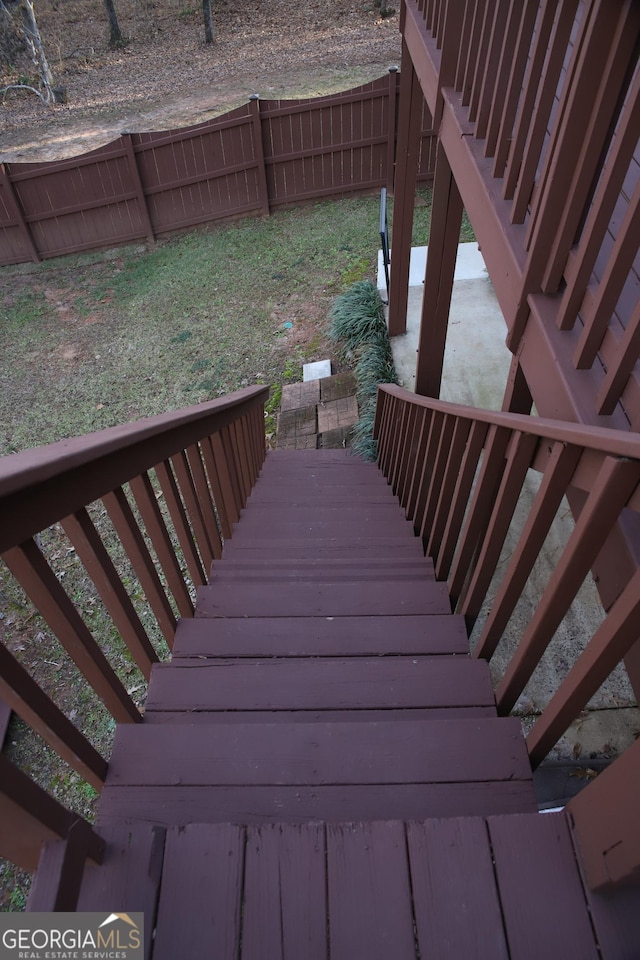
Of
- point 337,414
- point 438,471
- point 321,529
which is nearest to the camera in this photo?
point 438,471

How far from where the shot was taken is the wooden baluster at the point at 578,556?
1017 millimetres

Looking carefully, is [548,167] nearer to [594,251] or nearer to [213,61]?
[594,251]

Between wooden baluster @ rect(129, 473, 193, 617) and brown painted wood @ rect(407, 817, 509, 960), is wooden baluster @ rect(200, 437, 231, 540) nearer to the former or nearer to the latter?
wooden baluster @ rect(129, 473, 193, 617)

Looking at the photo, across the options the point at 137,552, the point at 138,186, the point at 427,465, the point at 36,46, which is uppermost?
the point at 36,46

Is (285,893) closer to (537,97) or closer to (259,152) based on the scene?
(537,97)

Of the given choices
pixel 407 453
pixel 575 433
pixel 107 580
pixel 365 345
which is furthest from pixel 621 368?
pixel 365 345

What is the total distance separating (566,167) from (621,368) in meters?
0.68

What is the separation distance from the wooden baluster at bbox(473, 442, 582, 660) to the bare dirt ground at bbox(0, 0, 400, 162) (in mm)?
14124

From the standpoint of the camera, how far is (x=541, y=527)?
4.60ft

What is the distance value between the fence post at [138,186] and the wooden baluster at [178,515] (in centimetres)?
915

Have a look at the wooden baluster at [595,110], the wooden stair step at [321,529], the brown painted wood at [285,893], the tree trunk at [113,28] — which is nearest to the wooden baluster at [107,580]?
the brown painted wood at [285,893]

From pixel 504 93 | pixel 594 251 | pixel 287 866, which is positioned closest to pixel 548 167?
pixel 594 251

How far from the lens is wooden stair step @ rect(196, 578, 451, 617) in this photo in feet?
7.32

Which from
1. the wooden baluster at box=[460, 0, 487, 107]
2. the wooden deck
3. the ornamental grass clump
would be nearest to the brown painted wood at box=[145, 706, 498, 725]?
the wooden deck
